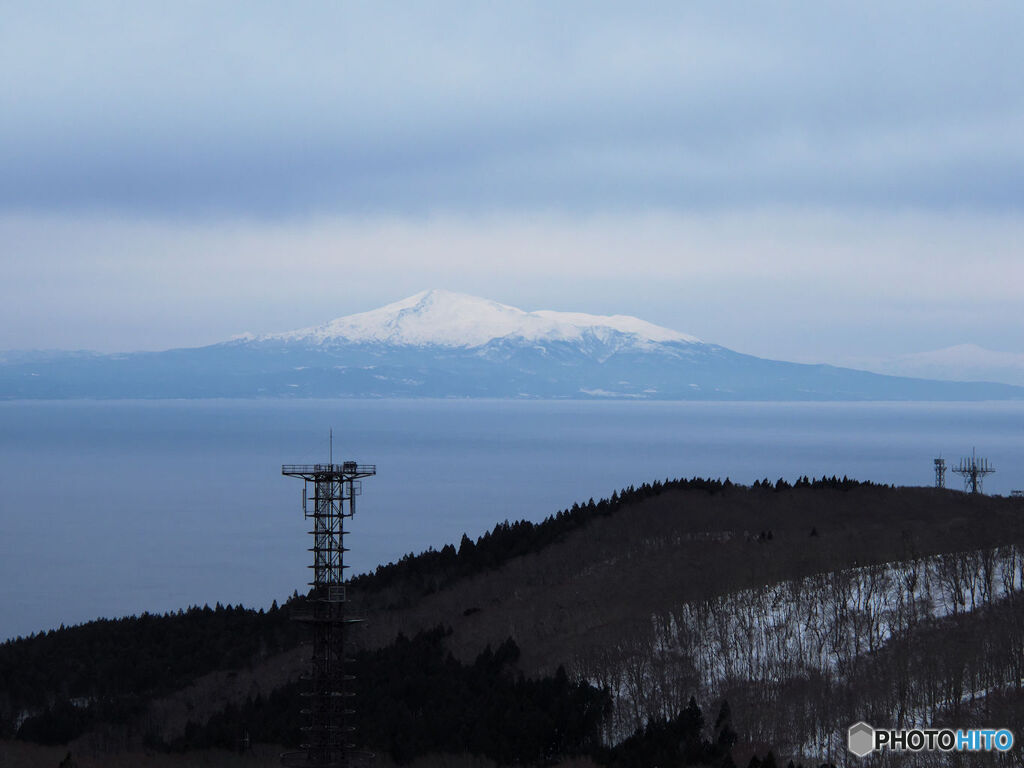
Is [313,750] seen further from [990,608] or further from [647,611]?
[990,608]

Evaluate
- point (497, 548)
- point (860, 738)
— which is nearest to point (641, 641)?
point (860, 738)

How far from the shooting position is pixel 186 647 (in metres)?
94.8

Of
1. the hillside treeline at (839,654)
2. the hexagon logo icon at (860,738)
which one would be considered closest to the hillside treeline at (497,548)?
the hillside treeline at (839,654)

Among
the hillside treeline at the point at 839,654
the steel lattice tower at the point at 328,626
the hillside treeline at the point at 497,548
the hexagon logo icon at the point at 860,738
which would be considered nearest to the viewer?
the hexagon logo icon at the point at 860,738

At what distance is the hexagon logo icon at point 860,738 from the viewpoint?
5350 cm

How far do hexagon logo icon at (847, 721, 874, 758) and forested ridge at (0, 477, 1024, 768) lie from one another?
29.5 inches

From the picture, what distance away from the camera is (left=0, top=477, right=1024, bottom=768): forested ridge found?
5891 centimetres

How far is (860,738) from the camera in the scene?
178ft

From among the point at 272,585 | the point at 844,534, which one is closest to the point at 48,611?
the point at 272,585

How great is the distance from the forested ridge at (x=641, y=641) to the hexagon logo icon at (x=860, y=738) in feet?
2.46

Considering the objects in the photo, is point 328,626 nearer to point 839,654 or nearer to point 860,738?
point 860,738

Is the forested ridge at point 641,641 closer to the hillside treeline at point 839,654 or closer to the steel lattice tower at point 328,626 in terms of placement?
the hillside treeline at point 839,654

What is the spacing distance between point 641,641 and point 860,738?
1628cm

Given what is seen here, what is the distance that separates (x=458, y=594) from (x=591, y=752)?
130 feet
